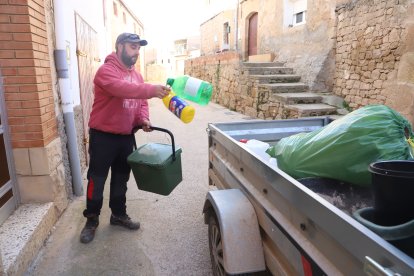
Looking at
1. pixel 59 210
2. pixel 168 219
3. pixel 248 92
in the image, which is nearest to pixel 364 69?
pixel 248 92

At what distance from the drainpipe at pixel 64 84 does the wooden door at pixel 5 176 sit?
0.83m

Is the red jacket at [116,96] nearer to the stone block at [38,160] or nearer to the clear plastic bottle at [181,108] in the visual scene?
the clear plastic bottle at [181,108]

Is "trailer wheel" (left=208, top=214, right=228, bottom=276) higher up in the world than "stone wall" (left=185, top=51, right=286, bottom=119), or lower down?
lower down

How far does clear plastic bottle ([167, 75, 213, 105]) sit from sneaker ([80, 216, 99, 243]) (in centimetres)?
150

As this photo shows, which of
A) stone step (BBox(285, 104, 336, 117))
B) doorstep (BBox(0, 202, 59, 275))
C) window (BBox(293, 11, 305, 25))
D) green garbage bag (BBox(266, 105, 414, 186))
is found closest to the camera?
green garbage bag (BBox(266, 105, 414, 186))

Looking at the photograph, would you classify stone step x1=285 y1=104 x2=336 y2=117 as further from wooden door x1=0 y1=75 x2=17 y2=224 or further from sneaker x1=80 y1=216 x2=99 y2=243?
wooden door x1=0 y1=75 x2=17 y2=224

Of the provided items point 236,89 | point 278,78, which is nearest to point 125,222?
point 278,78

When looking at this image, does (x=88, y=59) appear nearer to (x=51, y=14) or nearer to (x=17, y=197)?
(x=51, y=14)

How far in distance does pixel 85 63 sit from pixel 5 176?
2.86 meters

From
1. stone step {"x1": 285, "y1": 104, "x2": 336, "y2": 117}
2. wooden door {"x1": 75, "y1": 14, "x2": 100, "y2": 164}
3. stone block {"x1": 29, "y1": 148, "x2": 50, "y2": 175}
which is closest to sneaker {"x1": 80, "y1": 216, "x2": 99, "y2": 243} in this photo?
stone block {"x1": 29, "y1": 148, "x2": 50, "y2": 175}

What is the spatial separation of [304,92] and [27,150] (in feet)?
23.3

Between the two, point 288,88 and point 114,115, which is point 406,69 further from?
point 114,115

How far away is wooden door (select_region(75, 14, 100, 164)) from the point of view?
4730mm

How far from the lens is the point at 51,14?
11.5 ft
